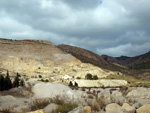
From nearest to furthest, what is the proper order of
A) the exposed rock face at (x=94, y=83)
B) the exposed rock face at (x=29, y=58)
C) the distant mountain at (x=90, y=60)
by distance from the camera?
the exposed rock face at (x=94, y=83)
the exposed rock face at (x=29, y=58)
the distant mountain at (x=90, y=60)

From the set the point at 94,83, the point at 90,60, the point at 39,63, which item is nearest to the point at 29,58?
the point at 39,63

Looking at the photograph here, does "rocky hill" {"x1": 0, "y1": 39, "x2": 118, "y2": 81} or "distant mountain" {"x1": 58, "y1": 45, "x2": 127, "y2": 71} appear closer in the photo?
"rocky hill" {"x1": 0, "y1": 39, "x2": 118, "y2": 81}

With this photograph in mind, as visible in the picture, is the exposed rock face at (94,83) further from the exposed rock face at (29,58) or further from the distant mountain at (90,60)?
the distant mountain at (90,60)

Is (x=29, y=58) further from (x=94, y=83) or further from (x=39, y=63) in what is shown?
(x=94, y=83)

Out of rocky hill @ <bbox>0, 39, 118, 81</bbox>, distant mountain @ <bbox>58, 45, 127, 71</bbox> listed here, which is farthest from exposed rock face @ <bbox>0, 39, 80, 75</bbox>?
distant mountain @ <bbox>58, 45, 127, 71</bbox>


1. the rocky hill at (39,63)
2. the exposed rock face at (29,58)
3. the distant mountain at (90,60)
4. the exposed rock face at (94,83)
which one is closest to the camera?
the exposed rock face at (94,83)

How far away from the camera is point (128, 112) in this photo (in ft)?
21.0

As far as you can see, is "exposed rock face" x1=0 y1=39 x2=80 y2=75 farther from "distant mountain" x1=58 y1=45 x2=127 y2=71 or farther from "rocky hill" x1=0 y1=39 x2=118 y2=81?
"distant mountain" x1=58 y1=45 x2=127 y2=71

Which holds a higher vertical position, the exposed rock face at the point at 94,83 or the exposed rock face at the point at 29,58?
the exposed rock face at the point at 29,58

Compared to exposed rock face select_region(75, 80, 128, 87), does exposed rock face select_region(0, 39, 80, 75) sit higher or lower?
higher

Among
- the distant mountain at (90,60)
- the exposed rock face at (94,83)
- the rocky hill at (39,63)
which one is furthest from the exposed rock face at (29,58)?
the exposed rock face at (94,83)

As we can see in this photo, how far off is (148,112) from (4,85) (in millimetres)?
34130

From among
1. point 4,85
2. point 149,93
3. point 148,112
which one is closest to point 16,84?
point 4,85

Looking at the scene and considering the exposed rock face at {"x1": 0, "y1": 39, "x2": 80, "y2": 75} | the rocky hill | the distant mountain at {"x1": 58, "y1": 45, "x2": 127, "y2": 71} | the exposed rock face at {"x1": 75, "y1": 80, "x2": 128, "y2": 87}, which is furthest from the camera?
the distant mountain at {"x1": 58, "y1": 45, "x2": 127, "y2": 71}
